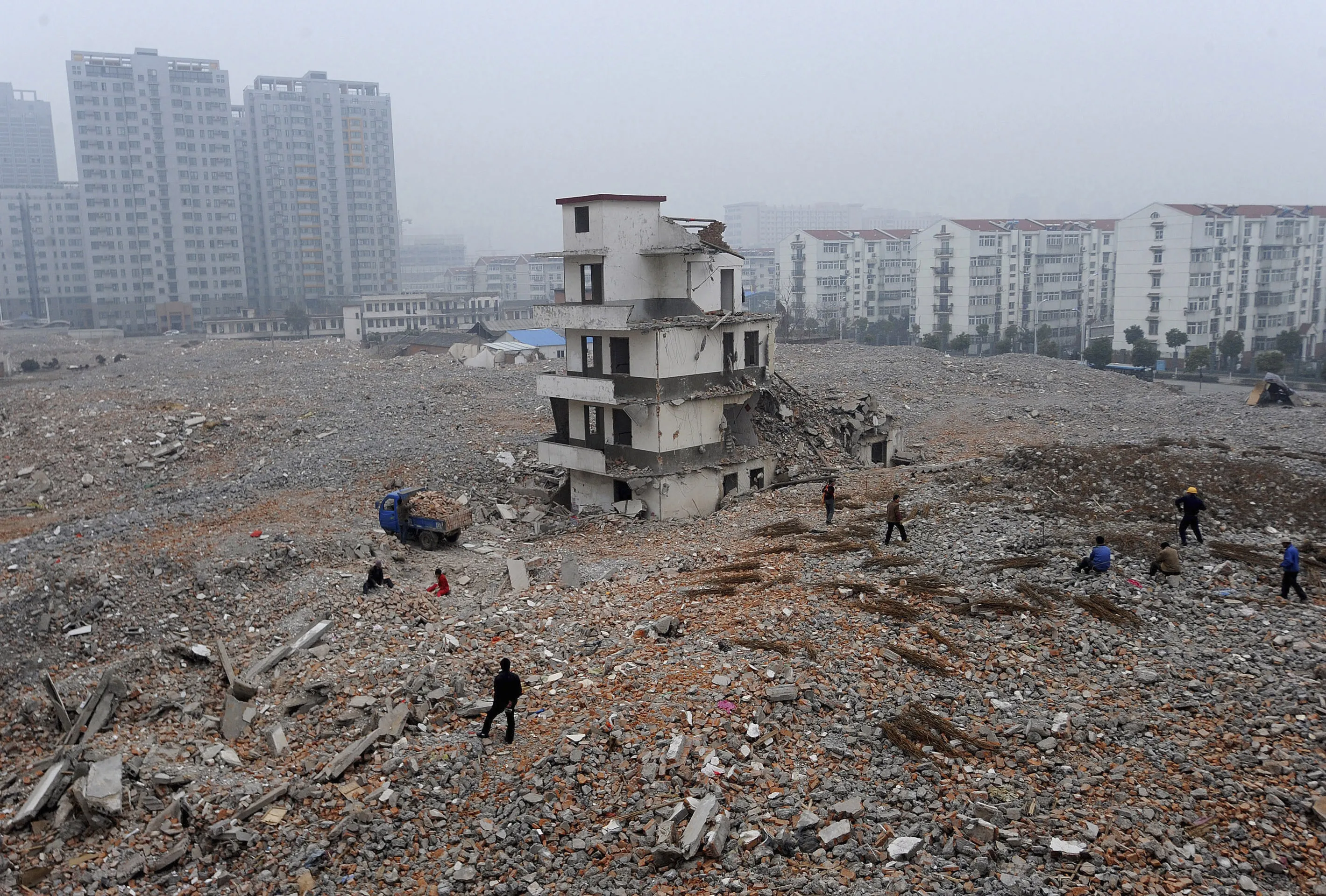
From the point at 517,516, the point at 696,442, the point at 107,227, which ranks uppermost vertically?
the point at 107,227

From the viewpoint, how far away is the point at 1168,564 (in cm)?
1500

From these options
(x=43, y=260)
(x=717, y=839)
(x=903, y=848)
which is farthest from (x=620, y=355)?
(x=43, y=260)

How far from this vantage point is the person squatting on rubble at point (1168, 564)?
Answer: 49.2ft

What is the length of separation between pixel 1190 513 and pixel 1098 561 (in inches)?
100

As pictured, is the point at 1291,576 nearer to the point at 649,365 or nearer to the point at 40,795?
the point at 649,365

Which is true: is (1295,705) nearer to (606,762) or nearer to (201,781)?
(606,762)

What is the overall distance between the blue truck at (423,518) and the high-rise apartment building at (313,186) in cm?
9758

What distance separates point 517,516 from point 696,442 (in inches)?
200

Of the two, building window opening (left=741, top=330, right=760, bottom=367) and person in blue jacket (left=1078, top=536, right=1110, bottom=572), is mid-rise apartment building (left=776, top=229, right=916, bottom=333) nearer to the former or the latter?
building window opening (left=741, top=330, right=760, bottom=367)

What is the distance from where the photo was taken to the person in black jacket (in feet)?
37.2

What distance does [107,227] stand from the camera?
100 m

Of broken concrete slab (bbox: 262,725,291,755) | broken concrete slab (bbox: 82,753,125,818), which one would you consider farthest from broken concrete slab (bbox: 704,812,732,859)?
broken concrete slab (bbox: 82,753,125,818)

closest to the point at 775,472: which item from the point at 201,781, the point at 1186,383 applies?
the point at 201,781

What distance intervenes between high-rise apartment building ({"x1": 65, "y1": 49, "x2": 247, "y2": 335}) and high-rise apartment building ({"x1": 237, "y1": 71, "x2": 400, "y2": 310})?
7.62 metres
